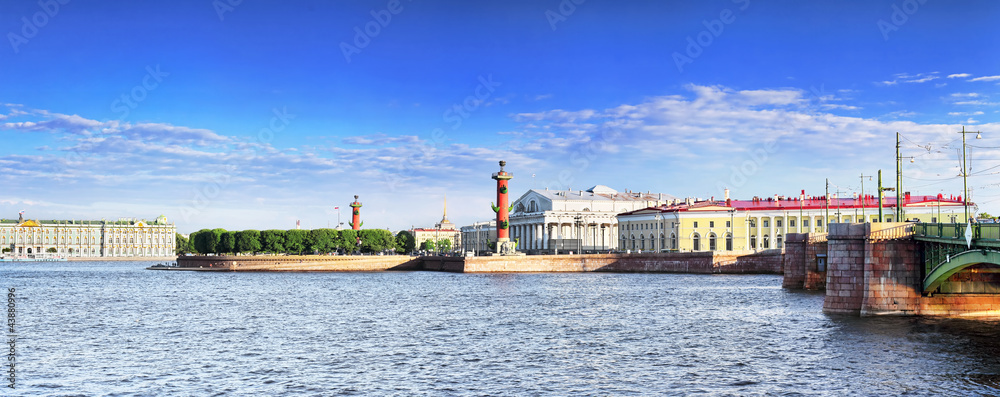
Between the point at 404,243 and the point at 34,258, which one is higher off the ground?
the point at 404,243

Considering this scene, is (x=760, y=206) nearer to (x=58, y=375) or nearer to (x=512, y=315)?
(x=512, y=315)

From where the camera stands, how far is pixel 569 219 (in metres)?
114

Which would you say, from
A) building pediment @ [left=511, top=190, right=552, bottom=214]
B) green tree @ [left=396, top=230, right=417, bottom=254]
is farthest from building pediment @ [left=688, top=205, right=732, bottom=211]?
green tree @ [left=396, top=230, right=417, bottom=254]

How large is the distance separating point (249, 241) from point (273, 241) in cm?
299

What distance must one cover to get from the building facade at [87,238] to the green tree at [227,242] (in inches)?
3094

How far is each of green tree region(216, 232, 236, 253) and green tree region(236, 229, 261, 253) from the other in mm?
1172

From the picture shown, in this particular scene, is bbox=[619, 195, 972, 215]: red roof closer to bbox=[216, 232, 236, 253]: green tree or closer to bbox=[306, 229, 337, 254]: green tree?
bbox=[306, 229, 337, 254]: green tree

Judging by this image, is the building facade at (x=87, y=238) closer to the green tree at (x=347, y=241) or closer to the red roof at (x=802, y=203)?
the green tree at (x=347, y=241)

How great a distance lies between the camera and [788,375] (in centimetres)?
1998

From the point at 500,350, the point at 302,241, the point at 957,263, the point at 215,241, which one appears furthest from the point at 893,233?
the point at 215,241

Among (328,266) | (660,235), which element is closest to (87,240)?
(328,266)

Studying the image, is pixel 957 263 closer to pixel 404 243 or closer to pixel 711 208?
pixel 711 208

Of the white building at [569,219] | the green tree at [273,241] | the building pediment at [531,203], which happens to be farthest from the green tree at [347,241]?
the building pediment at [531,203]

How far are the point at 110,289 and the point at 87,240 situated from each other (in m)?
149
